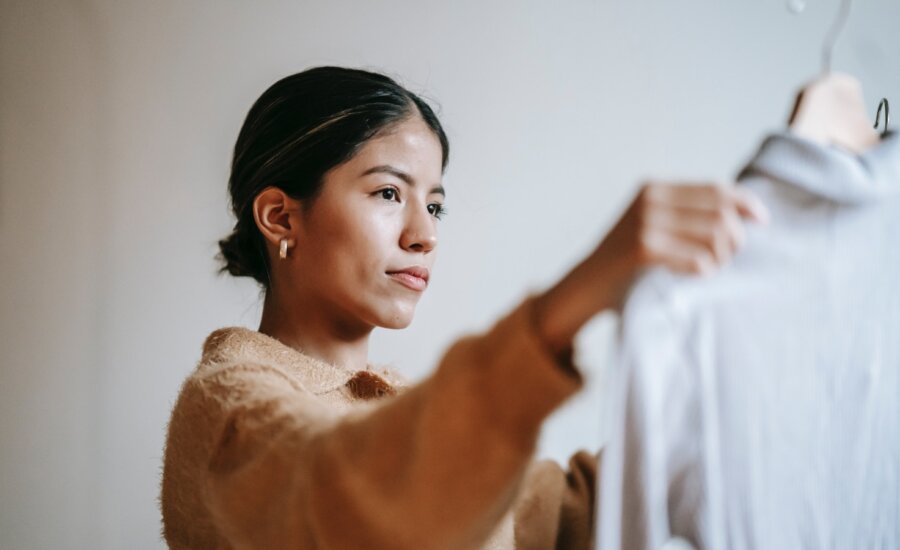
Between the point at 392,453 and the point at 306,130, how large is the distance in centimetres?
60

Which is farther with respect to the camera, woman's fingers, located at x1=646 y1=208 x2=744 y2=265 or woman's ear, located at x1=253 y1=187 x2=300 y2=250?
woman's ear, located at x1=253 y1=187 x2=300 y2=250

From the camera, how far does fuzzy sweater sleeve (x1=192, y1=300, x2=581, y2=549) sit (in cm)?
40

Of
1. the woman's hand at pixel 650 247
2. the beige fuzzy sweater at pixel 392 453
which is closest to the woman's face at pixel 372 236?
the beige fuzzy sweater at pixel 392 453

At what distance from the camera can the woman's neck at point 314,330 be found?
94 cm

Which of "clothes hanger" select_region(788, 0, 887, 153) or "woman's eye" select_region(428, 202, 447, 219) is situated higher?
"woman's eye" select_region(428, 202, 447, 219)

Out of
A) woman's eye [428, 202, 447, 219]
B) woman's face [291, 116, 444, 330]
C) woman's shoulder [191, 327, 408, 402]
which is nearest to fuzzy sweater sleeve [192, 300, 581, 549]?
woman's shoulder [191, 327, 408, 402]

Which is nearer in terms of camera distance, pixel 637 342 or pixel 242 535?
pixel 637 342

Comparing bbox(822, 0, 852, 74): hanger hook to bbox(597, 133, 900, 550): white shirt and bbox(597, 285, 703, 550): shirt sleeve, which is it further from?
bbox(597, 285, 703, 550): shirt sleeve

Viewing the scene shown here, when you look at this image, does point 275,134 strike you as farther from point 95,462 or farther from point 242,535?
point 95,462

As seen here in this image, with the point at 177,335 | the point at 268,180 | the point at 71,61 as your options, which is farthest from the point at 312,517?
the point at 71,61

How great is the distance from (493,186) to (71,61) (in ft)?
2.76

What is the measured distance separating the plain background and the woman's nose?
0.51m

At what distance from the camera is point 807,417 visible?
1.64 feet

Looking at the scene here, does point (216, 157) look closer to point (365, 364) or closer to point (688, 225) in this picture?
point (365, 364)
